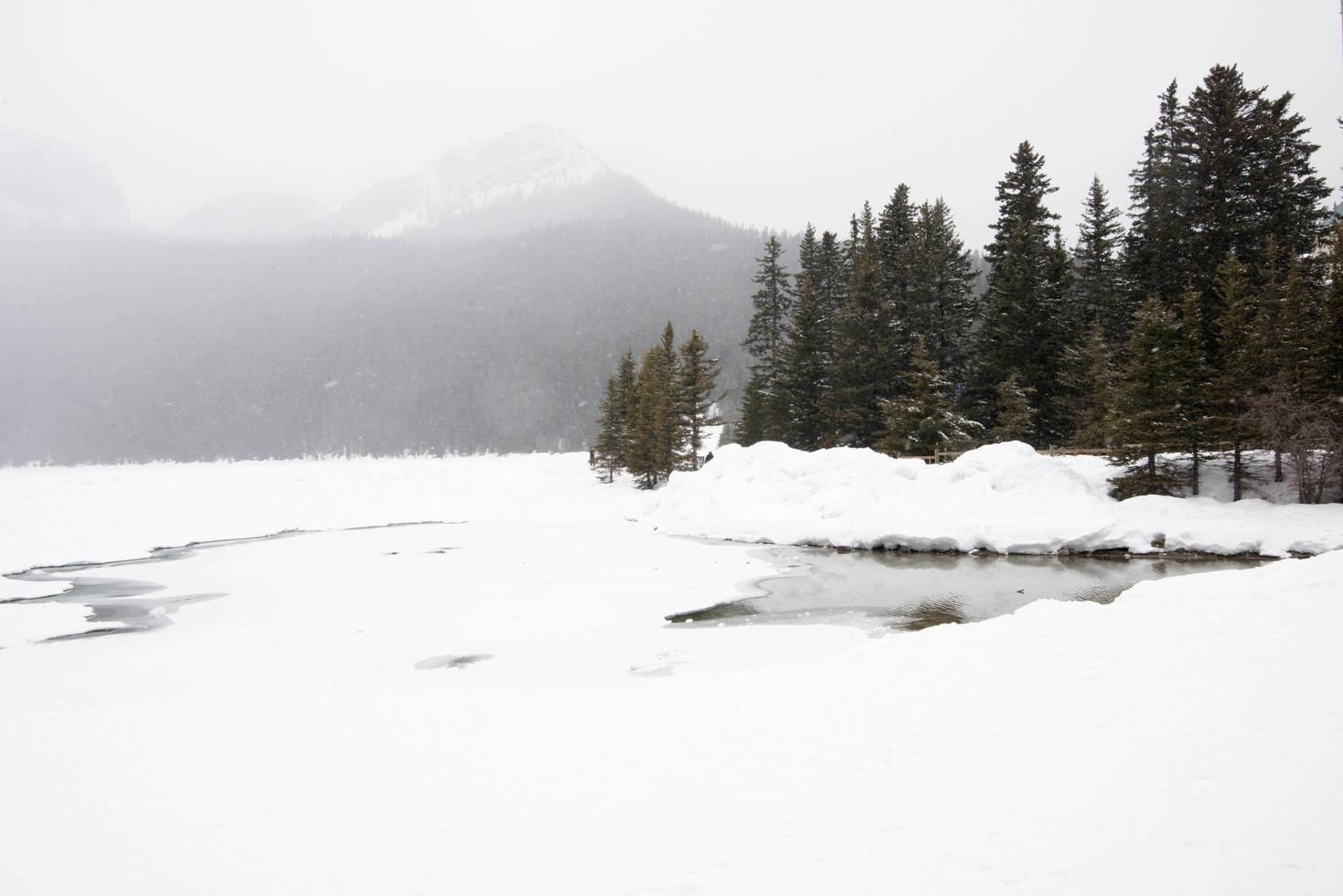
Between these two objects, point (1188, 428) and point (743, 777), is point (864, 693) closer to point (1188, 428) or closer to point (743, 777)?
point (743, 777)

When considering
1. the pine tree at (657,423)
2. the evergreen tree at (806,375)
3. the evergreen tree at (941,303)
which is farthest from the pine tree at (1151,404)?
the pine tree at (657,423)

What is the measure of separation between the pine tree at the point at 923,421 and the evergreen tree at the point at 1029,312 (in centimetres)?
348

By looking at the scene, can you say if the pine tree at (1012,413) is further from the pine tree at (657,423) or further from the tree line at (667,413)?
the pine tree at (657,423)

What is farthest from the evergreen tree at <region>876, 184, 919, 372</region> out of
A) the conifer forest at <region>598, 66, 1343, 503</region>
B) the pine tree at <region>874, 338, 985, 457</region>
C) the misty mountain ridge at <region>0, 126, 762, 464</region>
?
the misty mountain ridge at <region>0, 126, 762, 464</region>

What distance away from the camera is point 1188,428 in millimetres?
25422

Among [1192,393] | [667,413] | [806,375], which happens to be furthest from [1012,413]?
[667,413]

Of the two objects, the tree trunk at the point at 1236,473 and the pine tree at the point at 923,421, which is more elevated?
the pine tree at the point at 923,421

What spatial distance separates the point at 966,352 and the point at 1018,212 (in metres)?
8.86

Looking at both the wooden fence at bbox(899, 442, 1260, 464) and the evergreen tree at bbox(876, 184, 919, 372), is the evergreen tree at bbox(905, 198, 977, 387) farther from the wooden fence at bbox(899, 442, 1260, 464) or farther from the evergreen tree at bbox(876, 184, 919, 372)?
the wooden fence at bbox(899, 442, 1260, 464)

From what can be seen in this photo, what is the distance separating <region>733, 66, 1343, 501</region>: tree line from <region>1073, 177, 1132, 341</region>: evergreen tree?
13 centimetres

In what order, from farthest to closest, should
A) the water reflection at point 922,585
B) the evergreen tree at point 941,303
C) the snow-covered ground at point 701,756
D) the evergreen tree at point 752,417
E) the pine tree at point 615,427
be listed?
the pine tree at point 615,427 < the evergreen tree at point 752,417 < the evergreen tree at point 941,303 < the water reflection at point 922,585 < the snow-covered ground at point 701,756

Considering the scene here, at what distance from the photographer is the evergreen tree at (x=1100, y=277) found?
3622 centimetres

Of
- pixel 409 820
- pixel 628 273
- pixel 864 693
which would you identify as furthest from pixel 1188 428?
pixel 628 273

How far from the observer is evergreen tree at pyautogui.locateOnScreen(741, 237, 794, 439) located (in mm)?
45656
